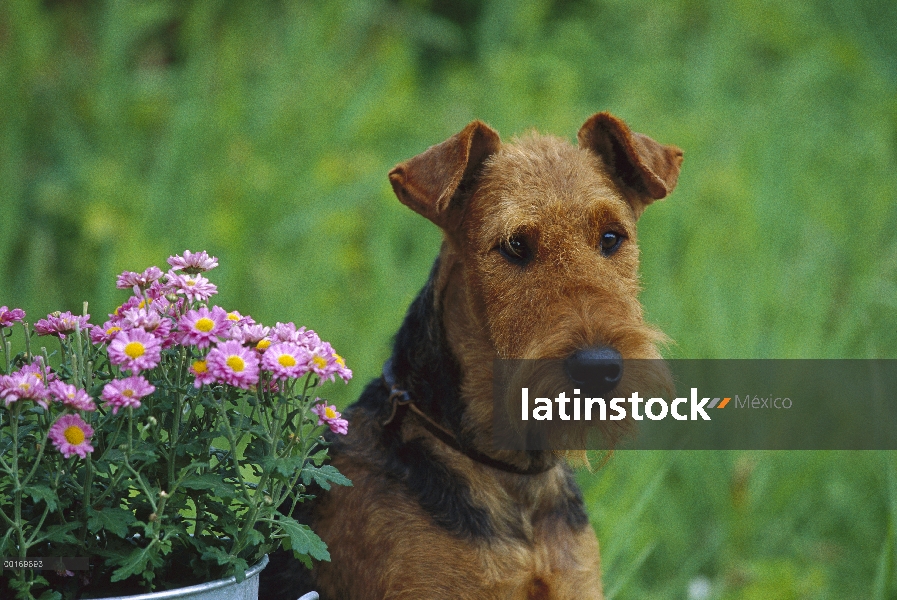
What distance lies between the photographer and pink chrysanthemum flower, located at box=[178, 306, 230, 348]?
67.2 inches

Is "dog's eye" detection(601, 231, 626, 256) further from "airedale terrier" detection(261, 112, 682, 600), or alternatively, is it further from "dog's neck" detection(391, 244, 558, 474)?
"dog's neck" detection(391, 244, 558, 474)

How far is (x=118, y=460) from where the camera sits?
1.72 meters

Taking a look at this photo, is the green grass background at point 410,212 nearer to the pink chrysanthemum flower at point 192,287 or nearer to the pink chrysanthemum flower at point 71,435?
the pink chrysanthemum flower at point 192,287

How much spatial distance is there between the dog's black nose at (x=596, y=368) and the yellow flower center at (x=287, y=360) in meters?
0.61

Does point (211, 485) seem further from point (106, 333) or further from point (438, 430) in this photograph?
point (438, 430)

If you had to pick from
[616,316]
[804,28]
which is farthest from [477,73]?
[616,316]

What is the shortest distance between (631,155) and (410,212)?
2.95 m

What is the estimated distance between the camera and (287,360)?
1.72m

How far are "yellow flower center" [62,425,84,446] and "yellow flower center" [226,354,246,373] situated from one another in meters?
0.27

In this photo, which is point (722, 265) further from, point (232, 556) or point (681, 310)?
point (232, 556)

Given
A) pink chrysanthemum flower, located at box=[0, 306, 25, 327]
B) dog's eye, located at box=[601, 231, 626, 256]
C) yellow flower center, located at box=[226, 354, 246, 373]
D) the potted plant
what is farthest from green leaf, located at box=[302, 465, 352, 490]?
dog's eye, located at box=[601, 231, 626, 256]

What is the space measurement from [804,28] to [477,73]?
237cm

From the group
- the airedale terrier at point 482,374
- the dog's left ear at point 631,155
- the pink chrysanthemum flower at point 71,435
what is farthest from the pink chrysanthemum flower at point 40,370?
the dog's left ear at point 631,155

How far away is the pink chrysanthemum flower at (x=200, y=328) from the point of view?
171 cm
